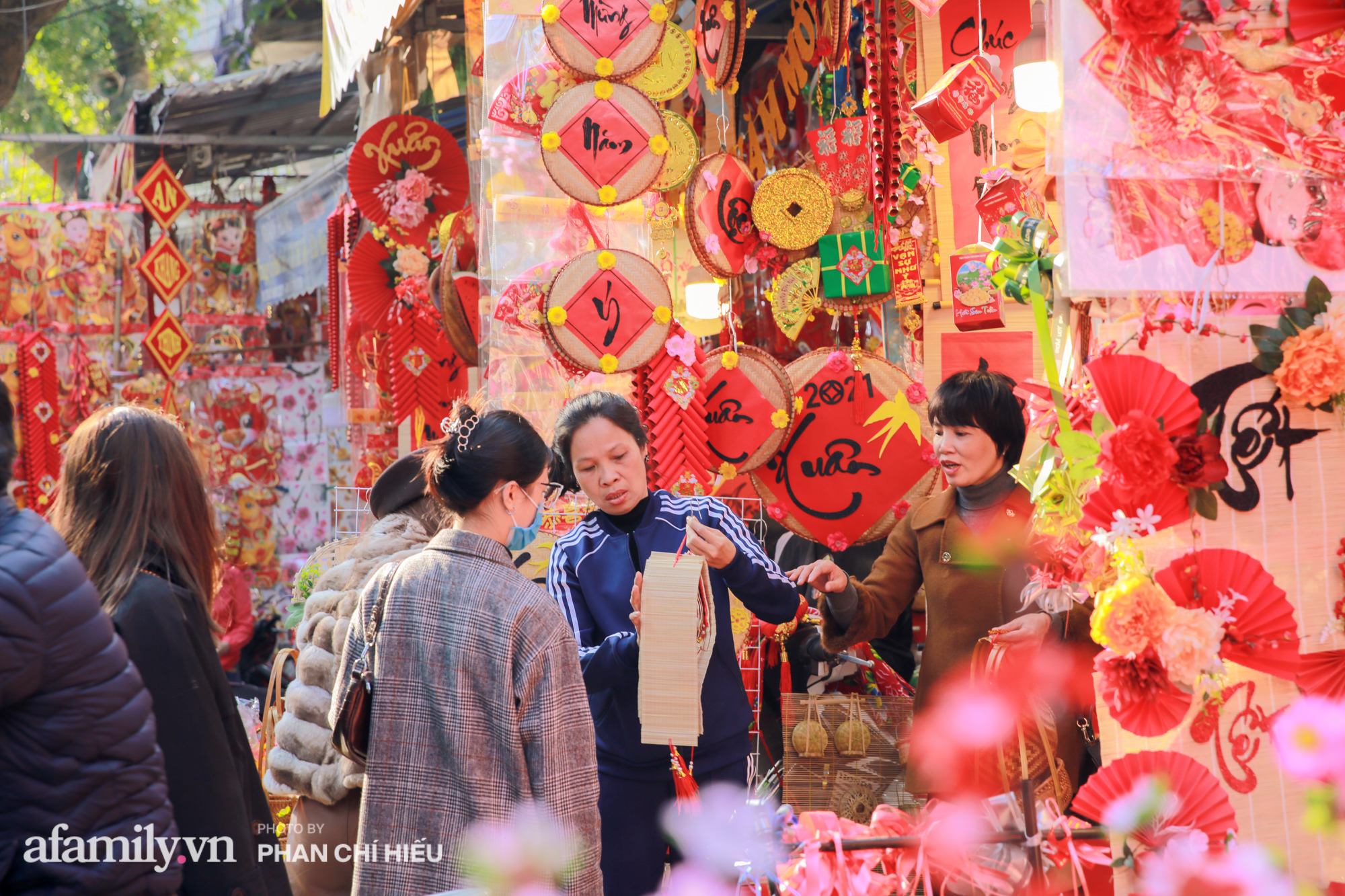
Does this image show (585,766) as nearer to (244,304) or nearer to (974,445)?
(974,445)

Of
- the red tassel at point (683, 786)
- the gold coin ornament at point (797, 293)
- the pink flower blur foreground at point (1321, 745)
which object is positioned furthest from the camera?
the gold coin ornament at point (797, 293)

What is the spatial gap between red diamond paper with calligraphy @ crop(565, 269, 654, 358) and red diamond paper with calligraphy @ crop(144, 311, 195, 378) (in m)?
5.34

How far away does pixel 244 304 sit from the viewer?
9.40 metres

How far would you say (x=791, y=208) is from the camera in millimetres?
4062

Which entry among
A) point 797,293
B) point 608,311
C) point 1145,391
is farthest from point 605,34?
point 1145,391

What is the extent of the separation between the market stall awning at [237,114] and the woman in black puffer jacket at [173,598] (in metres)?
6.39

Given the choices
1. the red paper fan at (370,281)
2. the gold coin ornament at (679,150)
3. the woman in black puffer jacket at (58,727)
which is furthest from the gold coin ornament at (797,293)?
the woman in black puffer jacket at (58,727)

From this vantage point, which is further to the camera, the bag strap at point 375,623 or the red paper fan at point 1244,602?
the bag strap at point 375,623

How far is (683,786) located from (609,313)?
5.58 feet

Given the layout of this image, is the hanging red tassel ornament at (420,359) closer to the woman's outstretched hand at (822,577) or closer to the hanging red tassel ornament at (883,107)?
the hanging red tassel ornament at (883,107)

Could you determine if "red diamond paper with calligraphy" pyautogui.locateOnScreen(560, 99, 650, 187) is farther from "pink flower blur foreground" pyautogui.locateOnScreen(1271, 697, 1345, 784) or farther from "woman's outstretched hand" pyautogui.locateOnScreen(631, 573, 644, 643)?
"pink flower blur foreground" pyautogui.locateOnScreen(1271, 697, 1345, 784)

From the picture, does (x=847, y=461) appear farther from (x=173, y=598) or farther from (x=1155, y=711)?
(x=173, y=598)

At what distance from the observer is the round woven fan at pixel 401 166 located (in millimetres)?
5750

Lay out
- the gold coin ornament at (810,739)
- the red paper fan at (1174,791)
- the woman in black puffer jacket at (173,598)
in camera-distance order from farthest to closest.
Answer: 1. the gold coin ornament at (810,739)
2. the woman in black puffer jacket at (173,598)
3. the red paper fan at (1174,791)
